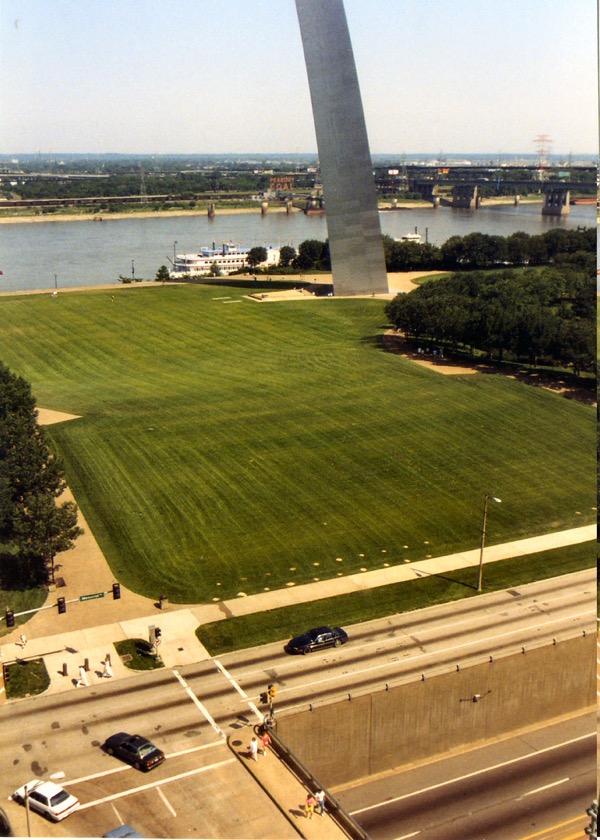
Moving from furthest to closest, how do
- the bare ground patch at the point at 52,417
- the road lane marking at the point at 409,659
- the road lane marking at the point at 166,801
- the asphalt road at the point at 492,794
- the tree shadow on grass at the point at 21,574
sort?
the bare ground patch at the point at 52,417 < the tree shadow on grass at the point at 21,574 < the road lane marking at the point at 409,659 < the asphalt road at the point at 492,794 < the road lane marking at the point at 166,801

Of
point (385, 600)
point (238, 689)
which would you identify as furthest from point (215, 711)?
point (385, 600)

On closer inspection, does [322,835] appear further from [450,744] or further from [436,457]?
[436,457]

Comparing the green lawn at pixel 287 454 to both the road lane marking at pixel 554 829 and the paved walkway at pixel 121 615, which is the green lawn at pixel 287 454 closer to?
the paved walkway at pixel 121 615

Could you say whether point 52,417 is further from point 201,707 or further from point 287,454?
point 201,707

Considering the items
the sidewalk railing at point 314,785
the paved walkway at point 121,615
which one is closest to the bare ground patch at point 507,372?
the paved walkway at point 121,615

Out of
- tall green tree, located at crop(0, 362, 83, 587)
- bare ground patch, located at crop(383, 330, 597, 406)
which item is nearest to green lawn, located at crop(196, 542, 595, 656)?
tall green tree, located at crop(0, 362, 83, 587)

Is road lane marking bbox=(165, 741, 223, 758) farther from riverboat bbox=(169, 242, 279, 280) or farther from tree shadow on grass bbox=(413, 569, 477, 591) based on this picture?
riverboat bbox=(169, 242, 279, 280)
